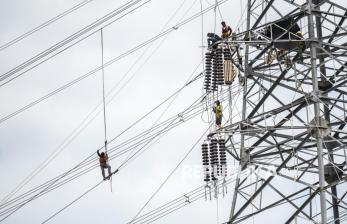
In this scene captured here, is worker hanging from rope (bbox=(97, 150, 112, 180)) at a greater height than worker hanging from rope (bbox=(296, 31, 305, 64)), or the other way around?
worker hanging from rope (bbox=(296, 31, 305, 64))

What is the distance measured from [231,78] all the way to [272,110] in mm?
3936

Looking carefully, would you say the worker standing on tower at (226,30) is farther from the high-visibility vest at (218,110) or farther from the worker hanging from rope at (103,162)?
the worker hanging from rope at (103,162)

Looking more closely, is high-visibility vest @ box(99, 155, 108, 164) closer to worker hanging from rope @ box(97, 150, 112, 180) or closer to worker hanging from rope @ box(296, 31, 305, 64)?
worker hanging from rope @ box(97, 150, 112, 180)

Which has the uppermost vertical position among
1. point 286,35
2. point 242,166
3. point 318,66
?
point 286,35

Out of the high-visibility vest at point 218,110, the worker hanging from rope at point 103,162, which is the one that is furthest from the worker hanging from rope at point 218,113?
the worker hanging from rope at point 103,162

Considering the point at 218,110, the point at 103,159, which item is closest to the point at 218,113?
the point at 218,110

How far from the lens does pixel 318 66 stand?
1235 inches

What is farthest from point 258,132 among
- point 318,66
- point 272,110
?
point 318,66

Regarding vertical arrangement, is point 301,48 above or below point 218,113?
above

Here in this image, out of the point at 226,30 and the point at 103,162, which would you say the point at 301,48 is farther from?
the point at 103,162

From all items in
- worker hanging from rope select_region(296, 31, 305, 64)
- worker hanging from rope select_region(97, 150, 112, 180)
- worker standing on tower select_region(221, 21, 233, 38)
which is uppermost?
worker standing on tower select_region(221, 21, 233, 38)

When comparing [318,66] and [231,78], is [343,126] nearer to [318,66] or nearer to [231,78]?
[318,66]

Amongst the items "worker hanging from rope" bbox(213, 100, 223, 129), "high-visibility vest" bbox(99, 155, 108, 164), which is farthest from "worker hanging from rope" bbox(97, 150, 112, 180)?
"worker hanging from rope" bbox(213, 100, 223, 129)

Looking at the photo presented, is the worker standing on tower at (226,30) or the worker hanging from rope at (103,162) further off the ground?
the worker standing on tower at (226,30)
